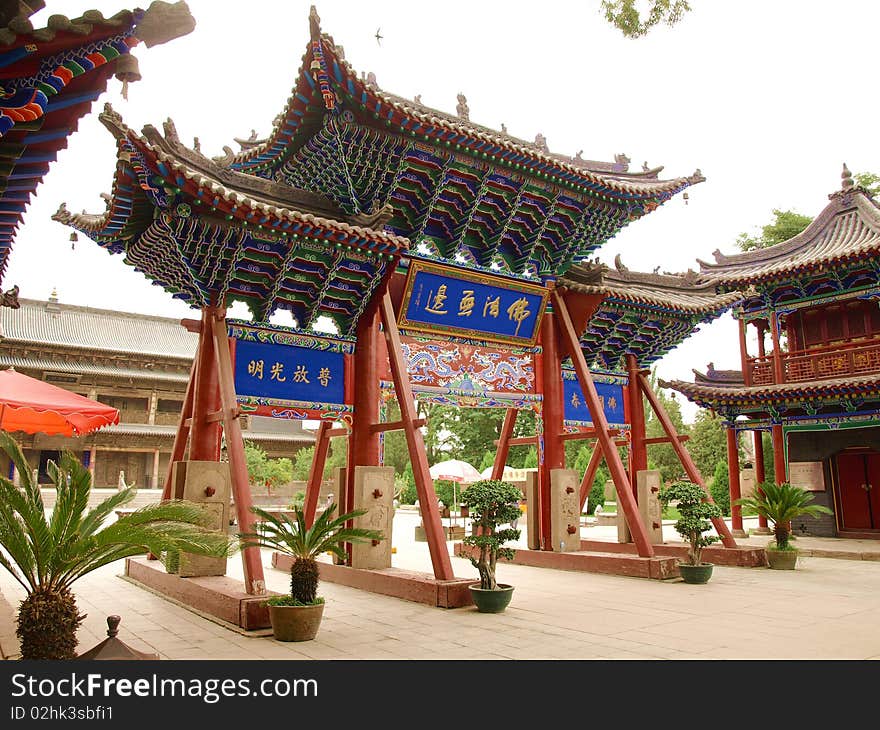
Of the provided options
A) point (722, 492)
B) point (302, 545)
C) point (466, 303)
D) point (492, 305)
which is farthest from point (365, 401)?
point (722, 492)

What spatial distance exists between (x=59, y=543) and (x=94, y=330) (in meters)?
38.9

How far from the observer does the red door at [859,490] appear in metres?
17.9

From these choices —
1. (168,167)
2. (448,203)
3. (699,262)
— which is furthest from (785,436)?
(168,167)

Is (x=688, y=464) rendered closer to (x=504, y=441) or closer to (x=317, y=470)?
(x=504, y=441)

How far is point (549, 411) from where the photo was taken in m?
12.9

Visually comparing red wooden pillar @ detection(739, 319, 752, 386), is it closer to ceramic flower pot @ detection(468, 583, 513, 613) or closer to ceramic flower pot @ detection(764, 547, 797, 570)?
ceramic flower pot @ detection(764, 547, 797, 570)

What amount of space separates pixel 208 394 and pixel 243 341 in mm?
911

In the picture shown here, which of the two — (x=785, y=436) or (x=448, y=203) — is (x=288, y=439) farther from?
(x=448, y=203)

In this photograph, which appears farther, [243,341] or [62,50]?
[243,341]

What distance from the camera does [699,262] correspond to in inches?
818

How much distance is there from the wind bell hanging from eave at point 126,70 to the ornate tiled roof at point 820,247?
15.4 metres

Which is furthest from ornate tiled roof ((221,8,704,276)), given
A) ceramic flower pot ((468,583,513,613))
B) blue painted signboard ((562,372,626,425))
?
ceramic flower pot ((468,583,513,613))

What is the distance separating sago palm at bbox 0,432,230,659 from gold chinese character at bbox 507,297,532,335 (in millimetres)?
8143

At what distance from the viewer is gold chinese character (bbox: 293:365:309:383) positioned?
10211mm
